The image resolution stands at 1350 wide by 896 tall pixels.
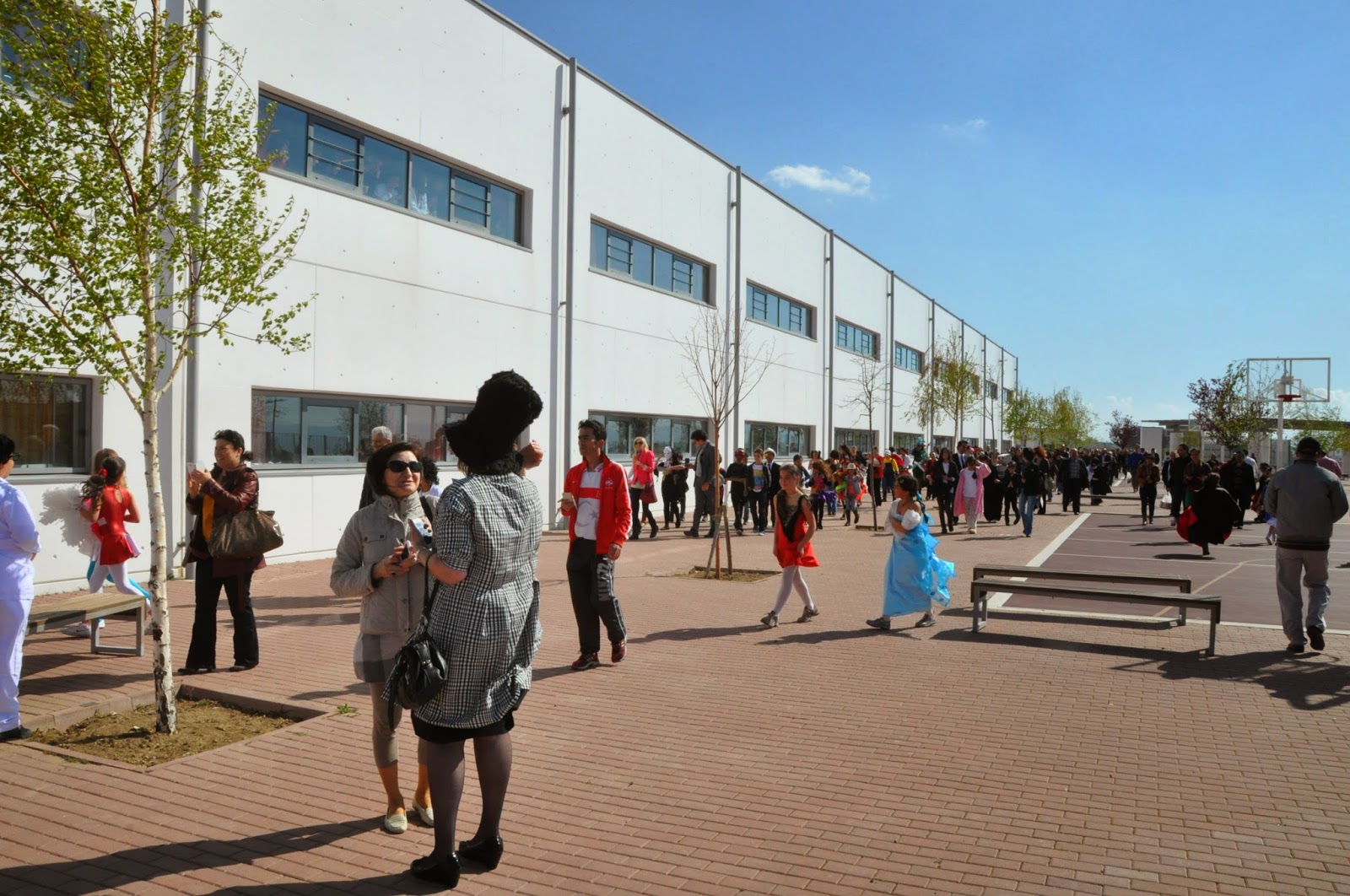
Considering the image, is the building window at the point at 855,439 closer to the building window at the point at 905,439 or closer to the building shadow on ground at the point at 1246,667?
the building window at the point at 905,439

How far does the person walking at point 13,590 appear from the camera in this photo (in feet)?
18.5

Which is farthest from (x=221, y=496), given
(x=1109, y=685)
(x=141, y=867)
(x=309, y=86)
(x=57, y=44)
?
(x=309, y=86)

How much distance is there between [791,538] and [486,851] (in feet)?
20.6

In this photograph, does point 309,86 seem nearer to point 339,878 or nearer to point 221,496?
point 221,496

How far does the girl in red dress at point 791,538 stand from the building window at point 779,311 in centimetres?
1873

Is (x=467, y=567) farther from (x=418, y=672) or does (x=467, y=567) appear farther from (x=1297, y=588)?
(x=1297, y=588)

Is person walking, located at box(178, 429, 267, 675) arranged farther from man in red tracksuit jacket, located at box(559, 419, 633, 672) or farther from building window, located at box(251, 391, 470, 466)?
building window, located at box(251, 391, 470, 466)

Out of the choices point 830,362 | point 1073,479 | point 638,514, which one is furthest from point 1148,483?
point 638,514

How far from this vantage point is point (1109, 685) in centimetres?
775

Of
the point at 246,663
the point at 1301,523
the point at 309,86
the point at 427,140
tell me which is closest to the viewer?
the point at 246,663

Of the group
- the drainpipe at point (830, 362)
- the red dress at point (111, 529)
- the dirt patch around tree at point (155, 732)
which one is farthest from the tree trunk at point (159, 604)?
the drainpipe at point (830, 362)

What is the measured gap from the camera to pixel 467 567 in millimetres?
3846

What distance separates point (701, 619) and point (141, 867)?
271 inches

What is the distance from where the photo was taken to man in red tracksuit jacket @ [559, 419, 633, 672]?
7.97m
